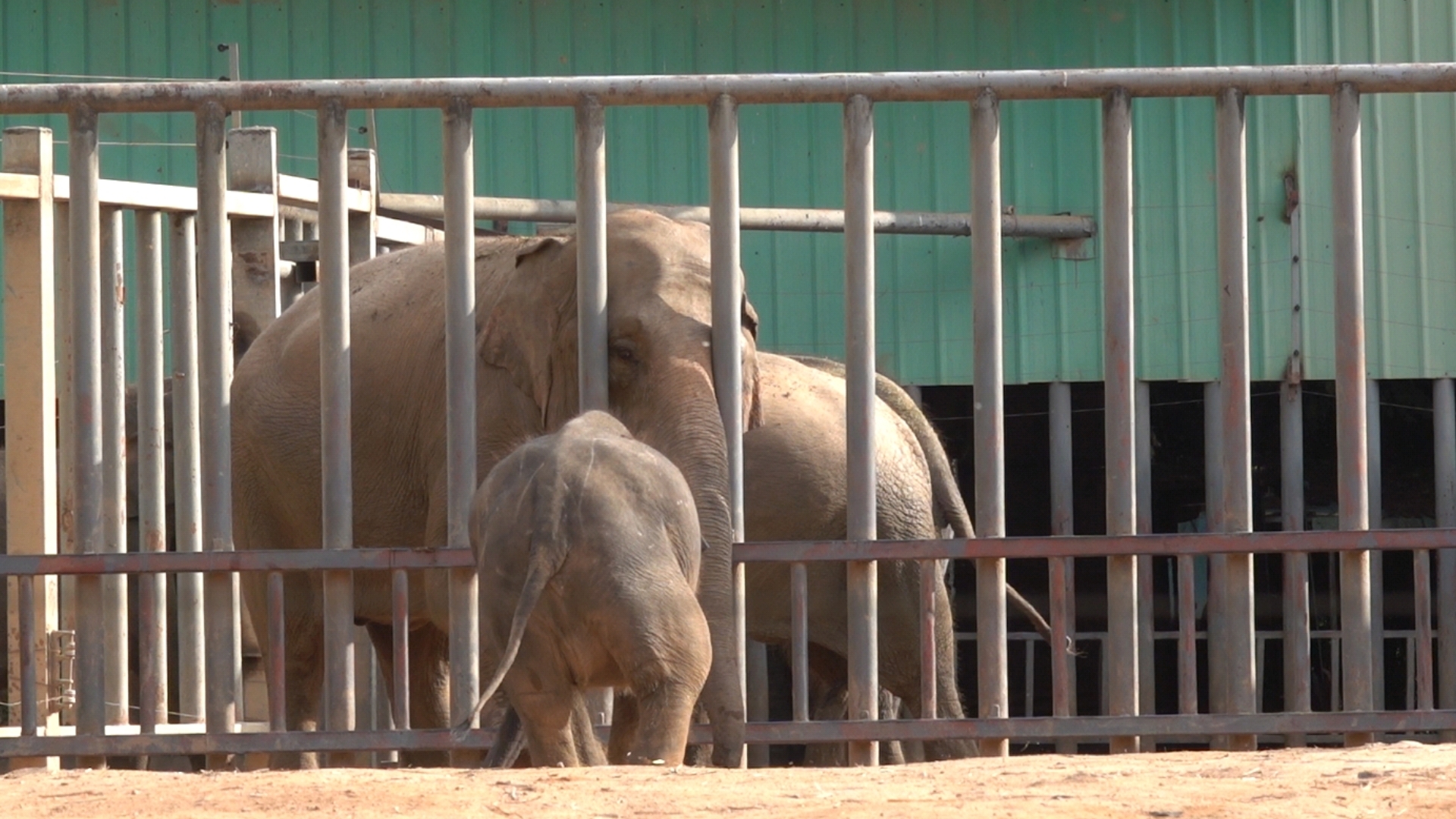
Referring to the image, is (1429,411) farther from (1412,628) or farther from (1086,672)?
(1086,672)

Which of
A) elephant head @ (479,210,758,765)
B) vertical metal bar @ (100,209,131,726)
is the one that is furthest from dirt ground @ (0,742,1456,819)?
vertical metal bar @ (100,209,131,726)

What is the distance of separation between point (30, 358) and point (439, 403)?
69.0 inches

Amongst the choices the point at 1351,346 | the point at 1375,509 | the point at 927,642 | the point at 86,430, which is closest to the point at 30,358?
the point at 86,430

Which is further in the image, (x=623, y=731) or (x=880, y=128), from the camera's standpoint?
(x=880, y=128)

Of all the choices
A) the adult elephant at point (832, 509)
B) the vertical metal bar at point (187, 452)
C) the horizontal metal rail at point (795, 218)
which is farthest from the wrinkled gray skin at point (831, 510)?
the vertical metal bar at point (187, 452)

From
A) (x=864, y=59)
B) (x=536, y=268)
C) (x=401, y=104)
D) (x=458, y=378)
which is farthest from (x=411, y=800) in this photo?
(x=864, y=59)

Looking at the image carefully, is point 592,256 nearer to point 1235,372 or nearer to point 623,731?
point 623,731

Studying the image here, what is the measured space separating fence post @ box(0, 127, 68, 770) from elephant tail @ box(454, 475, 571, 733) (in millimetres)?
3482

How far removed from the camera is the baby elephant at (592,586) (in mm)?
5938

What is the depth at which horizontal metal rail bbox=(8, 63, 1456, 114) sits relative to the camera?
6.86 metres

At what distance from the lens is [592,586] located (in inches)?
235

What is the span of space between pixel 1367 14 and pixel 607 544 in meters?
8.09

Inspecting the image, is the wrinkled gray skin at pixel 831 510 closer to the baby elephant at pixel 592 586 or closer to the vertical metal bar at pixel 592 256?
the vertical metal bar at pixel 592 256

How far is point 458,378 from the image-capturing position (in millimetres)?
6926
